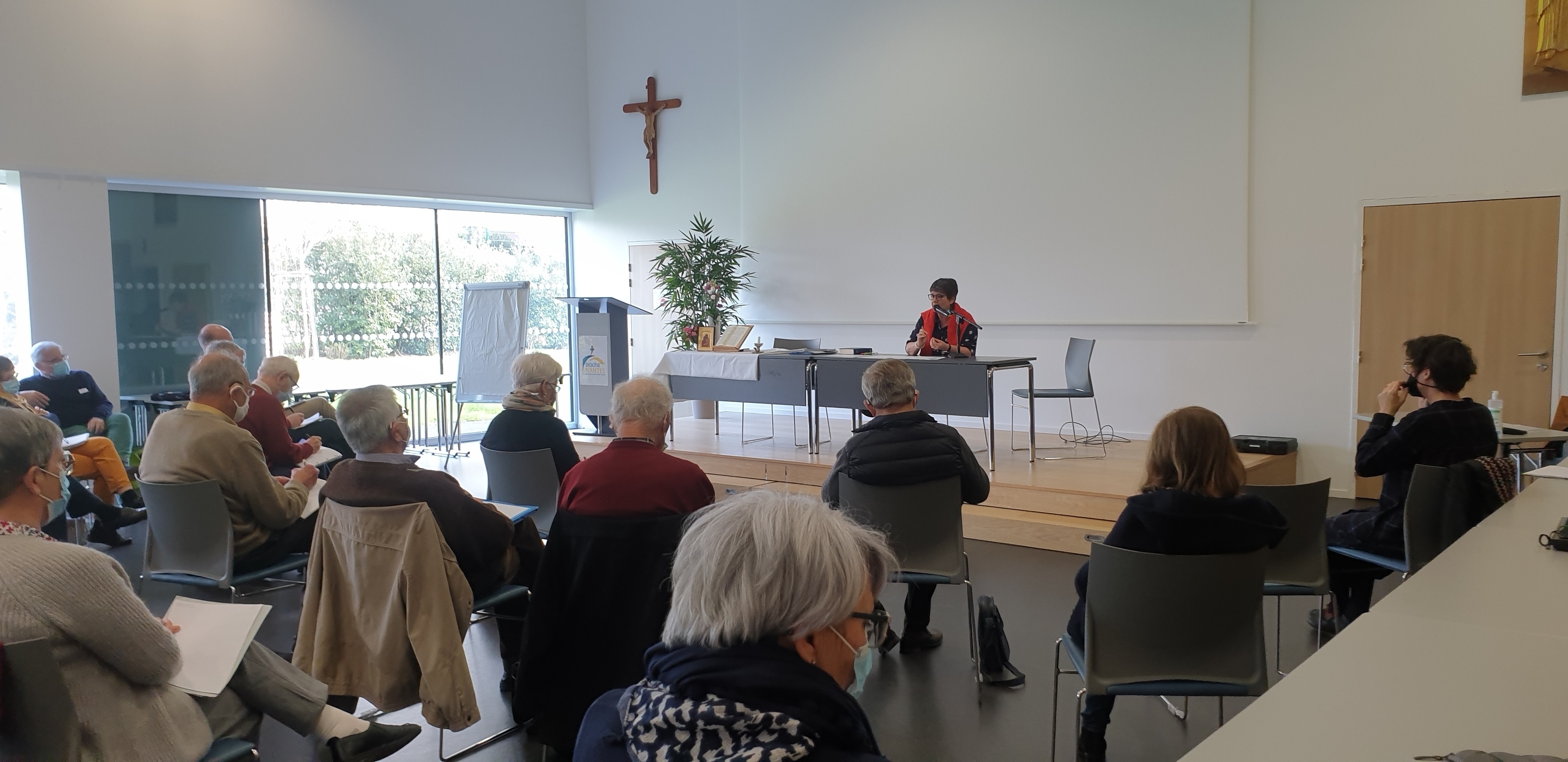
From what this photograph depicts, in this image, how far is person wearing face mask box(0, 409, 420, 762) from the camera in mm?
1855

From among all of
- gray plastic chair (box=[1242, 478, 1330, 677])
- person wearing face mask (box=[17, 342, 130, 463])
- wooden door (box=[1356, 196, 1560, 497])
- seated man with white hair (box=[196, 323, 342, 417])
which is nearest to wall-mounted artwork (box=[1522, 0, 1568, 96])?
wooden door (box=[1356, 196, 1560, 497])

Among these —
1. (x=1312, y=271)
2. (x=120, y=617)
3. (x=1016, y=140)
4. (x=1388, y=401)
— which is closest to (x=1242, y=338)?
(x=1312, y=271)

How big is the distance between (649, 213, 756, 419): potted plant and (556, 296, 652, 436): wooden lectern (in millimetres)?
934

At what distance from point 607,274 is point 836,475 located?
7703 millimetres

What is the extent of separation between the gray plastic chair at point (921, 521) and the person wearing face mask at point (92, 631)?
6.64ft

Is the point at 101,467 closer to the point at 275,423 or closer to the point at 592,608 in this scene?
the point at 275,423

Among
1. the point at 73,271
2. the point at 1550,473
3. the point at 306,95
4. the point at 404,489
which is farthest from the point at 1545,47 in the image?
the point at 73,271

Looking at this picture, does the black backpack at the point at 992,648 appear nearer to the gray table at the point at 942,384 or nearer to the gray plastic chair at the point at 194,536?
the gray table at the point at 942,384

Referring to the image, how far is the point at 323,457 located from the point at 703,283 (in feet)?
16.6

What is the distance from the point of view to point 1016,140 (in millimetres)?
8133

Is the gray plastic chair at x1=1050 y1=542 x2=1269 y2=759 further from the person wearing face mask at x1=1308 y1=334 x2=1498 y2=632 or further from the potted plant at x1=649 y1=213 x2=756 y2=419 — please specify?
the potted plant at x1=649 y1=213 x2=756 y2=419

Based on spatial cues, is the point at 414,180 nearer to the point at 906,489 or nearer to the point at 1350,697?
the point at 906,489

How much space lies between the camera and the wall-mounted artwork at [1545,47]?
591 centimetres

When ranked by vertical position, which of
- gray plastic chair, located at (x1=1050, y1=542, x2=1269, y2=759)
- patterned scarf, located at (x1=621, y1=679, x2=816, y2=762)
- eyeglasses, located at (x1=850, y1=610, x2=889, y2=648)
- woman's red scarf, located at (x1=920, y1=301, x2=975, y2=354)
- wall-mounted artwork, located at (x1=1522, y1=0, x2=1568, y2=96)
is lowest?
gray plastic chair, located at (x1=1050, y1=542, x2=1269, y2=759)
